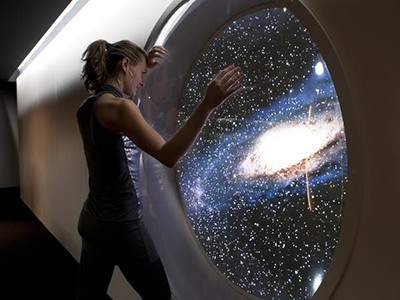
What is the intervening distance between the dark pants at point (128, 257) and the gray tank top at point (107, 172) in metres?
0.06

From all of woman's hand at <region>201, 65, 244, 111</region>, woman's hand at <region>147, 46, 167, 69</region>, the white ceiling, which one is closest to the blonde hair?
woman's hand at <region>147, 46, 167, 69</region>

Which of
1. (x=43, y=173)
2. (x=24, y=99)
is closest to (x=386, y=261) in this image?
(x=43, y=173)

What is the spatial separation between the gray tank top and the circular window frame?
0.62m

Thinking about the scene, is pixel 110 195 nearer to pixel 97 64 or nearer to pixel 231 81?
pixel 97 64

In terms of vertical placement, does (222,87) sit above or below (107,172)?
above

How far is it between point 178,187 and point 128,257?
81 centimetres

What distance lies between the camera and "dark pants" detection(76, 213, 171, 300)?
1428mm

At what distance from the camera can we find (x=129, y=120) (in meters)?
1.25

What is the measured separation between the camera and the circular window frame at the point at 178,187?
3.15ft

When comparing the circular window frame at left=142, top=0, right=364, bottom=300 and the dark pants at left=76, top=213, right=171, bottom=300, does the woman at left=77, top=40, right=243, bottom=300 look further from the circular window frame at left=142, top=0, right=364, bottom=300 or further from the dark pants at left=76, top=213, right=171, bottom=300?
the circular window frame at left=142, top=0, right=364, bottom=300

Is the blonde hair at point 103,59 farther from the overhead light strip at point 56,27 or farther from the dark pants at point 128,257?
the overhead light strip at point 56,27

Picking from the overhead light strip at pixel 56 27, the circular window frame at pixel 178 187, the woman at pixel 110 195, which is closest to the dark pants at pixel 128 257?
the woman at pixel 110 195

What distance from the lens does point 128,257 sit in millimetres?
1431

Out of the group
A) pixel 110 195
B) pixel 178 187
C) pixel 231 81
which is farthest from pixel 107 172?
pixel 178 187
